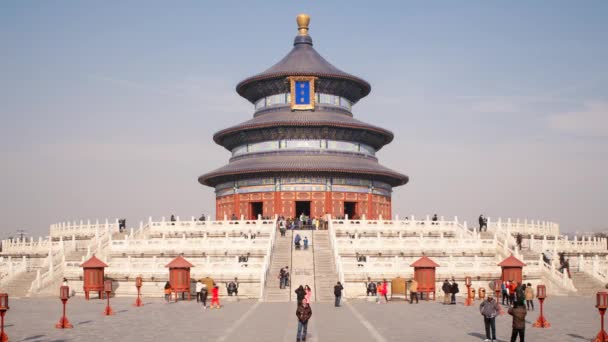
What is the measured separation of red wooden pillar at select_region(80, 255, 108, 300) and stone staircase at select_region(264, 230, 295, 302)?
8.75m

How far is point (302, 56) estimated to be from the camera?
258 ft

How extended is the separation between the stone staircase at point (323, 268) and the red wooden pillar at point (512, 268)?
861 centimetres

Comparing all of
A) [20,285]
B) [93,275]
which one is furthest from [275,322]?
[20,285]

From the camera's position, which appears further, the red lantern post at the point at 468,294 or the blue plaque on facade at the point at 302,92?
the blue plaque on facade at the point at 302,92

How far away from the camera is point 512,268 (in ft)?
132

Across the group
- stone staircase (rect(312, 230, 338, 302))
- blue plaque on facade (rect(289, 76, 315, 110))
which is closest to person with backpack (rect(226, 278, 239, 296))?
stone staircase (rect(312, 230, 338, 302))

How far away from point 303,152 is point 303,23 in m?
17.6

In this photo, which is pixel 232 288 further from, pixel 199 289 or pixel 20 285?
pixel 20 285

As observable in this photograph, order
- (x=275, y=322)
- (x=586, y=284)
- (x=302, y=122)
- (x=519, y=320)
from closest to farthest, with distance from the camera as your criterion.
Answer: (x=519, y=320), (x=275, y=322), (x=586, y=284), (x=302, y=122)

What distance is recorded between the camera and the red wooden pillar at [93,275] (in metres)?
41.4

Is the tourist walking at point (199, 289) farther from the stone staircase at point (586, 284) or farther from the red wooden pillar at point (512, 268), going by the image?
the stone staircase at point (586, 284)

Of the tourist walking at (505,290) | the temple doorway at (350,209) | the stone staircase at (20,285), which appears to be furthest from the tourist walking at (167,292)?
the temple doorway at (350,209)

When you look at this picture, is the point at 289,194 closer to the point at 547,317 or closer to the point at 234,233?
the point at 234,233

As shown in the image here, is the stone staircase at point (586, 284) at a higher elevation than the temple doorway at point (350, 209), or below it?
below
